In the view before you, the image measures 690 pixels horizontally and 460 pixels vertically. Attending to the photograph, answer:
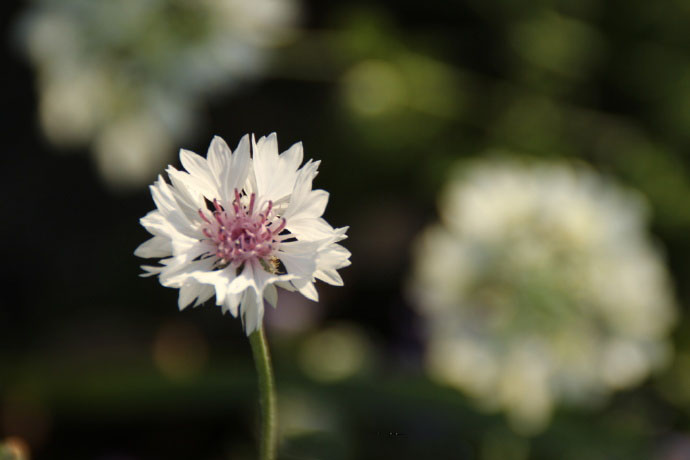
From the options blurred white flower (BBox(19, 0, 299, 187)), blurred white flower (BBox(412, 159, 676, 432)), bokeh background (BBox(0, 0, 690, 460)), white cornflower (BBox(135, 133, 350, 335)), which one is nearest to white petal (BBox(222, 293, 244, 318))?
white cornflower (BBox(135, 133, 350, 335))

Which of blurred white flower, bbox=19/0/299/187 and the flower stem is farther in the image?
blurred white flower, bbox=19/0/299/187

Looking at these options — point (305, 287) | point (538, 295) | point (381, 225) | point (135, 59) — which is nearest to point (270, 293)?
point (305, 287)

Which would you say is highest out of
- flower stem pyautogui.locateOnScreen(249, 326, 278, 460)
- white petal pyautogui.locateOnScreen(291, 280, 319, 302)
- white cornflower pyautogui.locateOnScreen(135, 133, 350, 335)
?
white cornflower pyautogui.locateOnScreen(135, 133, 350, 335)

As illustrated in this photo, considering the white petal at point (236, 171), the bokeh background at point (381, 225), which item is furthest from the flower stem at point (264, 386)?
the bokeh background at point (381, 225)

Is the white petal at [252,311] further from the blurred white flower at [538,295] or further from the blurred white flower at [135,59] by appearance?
the blurred white flower at [135,59]

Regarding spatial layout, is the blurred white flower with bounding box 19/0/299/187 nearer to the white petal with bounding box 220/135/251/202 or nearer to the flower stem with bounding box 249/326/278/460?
the white petal with bounding box 220/135/251/202

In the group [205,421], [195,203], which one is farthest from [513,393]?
[195,203]

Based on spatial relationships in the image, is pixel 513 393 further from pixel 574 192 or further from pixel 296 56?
pixel 296 56
